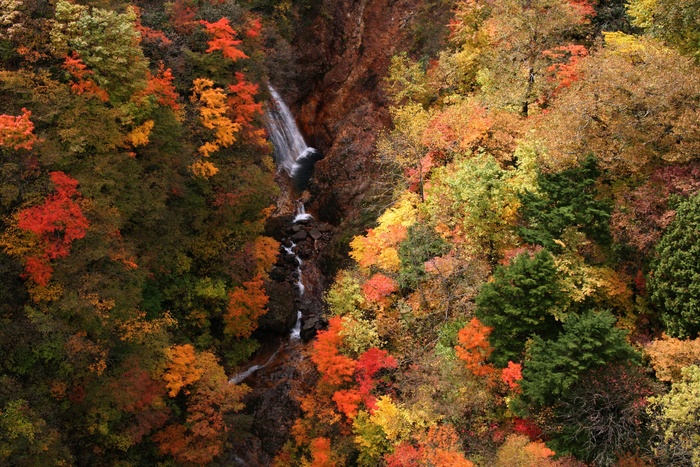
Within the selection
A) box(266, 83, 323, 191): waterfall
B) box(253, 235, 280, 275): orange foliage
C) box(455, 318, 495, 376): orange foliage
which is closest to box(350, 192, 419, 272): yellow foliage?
box(455, 318, 495, 376): orange foliage

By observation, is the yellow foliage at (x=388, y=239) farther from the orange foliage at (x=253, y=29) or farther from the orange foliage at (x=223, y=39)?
the orange foliage at (x=253, y=29)

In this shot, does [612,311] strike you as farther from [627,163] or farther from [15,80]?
[15,80]

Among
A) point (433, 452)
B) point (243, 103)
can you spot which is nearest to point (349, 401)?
point (433, 452)

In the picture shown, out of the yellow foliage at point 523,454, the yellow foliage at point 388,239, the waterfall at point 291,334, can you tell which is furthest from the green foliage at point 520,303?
the waterfall at point 291,334

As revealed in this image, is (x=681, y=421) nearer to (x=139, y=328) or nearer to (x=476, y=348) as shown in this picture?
(x=476, y=348)

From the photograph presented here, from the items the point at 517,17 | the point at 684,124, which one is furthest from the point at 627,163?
the point at 517,17

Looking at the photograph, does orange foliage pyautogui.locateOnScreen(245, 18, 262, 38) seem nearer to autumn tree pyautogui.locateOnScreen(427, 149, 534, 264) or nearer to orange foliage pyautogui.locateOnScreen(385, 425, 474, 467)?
autumn tree pyautogui.locateOnScreen(427, 149, 534, 264)

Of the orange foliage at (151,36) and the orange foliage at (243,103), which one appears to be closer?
the orange foliage at (151,36)
